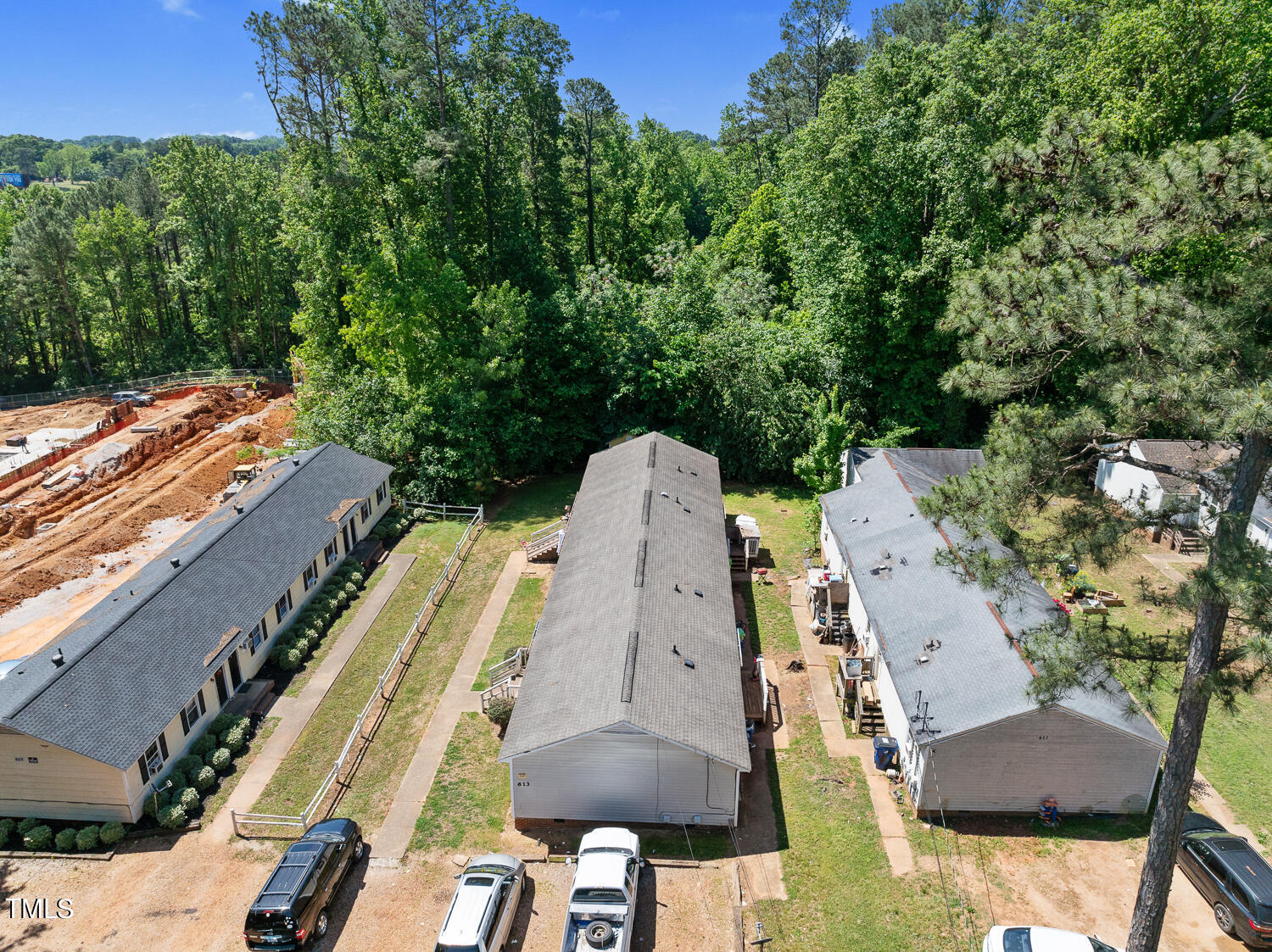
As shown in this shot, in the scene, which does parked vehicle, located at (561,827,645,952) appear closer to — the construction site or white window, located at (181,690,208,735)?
white window, located at (181,690,208,735)

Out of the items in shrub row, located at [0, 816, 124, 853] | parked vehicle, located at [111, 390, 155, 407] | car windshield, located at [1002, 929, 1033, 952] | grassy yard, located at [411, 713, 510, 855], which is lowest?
grassy yard, located at [411, 713, 510, 855]

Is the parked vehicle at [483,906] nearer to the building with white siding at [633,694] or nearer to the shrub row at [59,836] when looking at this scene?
the building with white siding at [633,694]

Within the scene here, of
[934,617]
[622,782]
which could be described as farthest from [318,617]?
[934,617]

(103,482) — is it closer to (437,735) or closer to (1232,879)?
(437,735)

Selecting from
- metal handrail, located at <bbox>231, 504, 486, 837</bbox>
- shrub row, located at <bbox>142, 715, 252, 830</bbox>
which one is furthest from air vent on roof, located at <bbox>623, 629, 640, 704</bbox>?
shrub row, located at <bbox>142, 715, 252, 830</bbox>

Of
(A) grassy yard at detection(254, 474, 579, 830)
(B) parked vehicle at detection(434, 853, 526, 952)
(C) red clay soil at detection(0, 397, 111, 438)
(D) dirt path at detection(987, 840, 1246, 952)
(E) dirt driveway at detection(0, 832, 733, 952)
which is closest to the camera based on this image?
(B) parked vehicle at detection(434, 853, 526, 952)

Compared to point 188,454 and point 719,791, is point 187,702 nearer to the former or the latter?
point 719,791

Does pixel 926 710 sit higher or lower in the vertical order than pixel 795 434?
lower

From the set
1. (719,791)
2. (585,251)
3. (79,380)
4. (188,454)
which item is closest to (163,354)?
(79,380)
